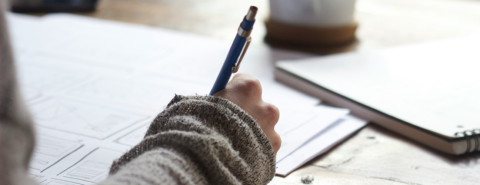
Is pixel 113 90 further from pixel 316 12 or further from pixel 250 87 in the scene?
pixel 316 12

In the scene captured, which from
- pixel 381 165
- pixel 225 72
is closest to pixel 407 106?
pixel 381 165

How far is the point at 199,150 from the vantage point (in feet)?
0.92

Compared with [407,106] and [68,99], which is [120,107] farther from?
[407,106]

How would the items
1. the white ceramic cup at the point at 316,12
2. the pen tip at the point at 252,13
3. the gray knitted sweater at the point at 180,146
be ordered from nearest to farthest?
the gray knitted sweater at the point at 180,146
the pen tip at the point at 252,13
the white ceramic cup at the point at 316,12

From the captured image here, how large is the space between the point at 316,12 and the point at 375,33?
0.19 m

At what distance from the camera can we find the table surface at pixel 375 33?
382 millimetres

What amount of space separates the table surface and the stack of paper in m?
0.03

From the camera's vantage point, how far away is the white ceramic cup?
0.75m

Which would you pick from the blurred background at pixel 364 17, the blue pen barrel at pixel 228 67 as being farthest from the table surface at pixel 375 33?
the blue pen barrel at pixel 228 67

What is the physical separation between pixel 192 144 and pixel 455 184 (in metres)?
0.25

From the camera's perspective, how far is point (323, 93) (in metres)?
0.55

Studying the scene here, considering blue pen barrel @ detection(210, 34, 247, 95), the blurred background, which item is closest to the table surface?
the blurred background

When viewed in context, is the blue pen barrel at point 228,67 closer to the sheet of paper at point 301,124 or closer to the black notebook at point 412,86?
the sheet of paper at point 301,124

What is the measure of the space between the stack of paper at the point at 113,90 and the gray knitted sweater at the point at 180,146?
0.06ft
